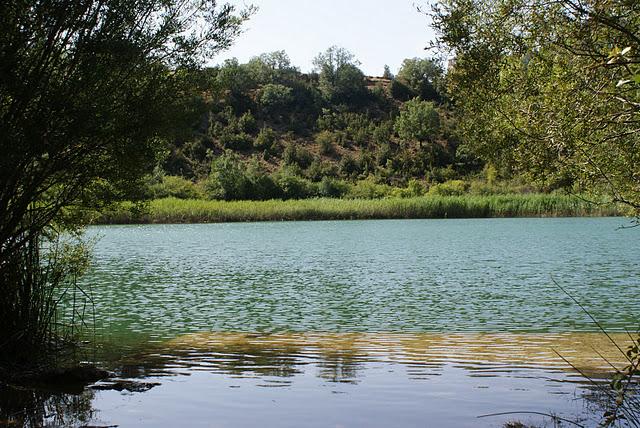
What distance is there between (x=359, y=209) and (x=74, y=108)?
43411 mm

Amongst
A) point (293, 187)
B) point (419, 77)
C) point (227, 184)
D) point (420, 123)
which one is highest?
point (419, 77)

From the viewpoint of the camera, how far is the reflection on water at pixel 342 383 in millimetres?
6340

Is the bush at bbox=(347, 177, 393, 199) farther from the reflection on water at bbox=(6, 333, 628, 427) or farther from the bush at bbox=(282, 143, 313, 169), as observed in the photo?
the reflection on water at bbox=(6, 333, 628, 427)

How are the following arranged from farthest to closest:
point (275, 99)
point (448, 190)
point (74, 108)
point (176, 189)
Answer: point (275, 99) → point (448, 190) → point (176, 189) → point (74, 108)

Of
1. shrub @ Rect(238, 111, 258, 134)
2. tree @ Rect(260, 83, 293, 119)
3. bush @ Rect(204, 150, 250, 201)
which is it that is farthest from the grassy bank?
tree @ Rect(260, 83, 293, 119)

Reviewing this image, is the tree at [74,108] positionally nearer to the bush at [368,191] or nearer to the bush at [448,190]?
the bush at [448,190]

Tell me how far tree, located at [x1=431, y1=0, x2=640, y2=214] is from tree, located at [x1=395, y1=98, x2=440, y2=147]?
6777 cm

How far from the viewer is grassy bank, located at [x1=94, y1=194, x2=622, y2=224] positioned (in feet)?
154

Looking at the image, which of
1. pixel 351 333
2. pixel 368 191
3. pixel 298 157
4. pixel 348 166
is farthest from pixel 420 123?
pixel 351 333

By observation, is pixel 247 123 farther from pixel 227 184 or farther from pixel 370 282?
pixel 370 282

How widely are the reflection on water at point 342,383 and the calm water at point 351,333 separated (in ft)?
0.09

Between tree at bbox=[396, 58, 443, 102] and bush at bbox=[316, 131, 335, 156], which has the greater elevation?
tree at bbox=[396, 58, 443, 102]

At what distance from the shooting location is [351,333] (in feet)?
37.4

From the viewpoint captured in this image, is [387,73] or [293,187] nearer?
[293,187]
